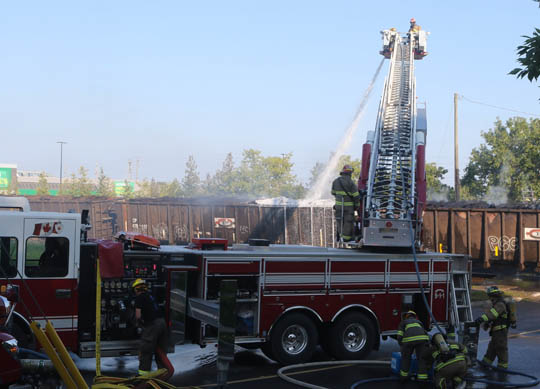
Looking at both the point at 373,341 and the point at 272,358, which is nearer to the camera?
the point at 272,358

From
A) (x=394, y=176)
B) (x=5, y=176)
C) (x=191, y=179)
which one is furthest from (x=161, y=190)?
(x=5, y=176)

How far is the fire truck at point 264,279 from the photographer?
9234 mm

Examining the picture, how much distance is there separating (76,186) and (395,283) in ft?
258

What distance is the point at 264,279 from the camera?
1052 cm

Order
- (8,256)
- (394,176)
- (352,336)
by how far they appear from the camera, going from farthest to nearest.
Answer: (394,176) → (352,336) → (8,256)

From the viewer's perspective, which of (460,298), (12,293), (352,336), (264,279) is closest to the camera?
(12,293)

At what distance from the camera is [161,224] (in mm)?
34719

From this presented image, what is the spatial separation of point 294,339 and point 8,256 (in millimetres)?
4783

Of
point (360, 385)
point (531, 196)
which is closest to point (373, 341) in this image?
point (360, 385)

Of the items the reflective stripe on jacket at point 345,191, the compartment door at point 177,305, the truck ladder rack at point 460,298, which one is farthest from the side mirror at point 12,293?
the truck ladder rack at point 460,298

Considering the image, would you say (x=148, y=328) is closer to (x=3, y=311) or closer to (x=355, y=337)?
(x=3, y=311)

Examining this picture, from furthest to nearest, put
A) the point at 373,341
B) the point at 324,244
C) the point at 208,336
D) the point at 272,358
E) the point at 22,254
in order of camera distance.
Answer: the point at 324,244
the point at 373,341
the point at 272,358
the point at 208,336
the point at 22,254

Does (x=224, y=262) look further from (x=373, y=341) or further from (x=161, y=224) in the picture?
(x=161, y=224)

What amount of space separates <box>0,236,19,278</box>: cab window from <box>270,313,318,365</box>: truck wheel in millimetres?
4195
